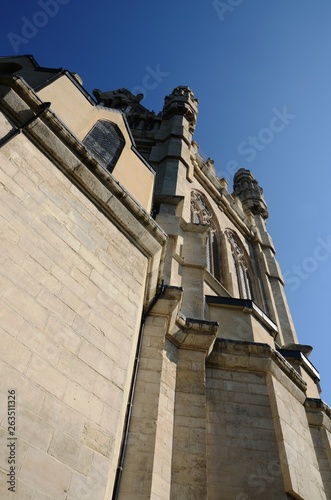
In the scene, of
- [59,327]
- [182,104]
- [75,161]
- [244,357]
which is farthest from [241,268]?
[59,327]

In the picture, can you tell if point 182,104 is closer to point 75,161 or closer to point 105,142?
point 105,142

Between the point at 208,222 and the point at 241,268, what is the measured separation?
6.74ft

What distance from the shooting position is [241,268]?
14.6m

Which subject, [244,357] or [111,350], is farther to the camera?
[244,357]

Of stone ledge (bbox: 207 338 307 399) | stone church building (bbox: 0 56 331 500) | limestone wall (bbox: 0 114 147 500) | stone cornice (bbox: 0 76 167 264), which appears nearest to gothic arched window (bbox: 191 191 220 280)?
stone church building (bbox: 0 56 331 500)

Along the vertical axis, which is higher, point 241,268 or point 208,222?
point 208,222

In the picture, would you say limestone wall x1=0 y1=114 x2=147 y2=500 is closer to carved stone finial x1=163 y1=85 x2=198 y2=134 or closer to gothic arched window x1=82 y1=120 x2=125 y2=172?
gothic arched window x1=82 y1=120 x2=125 y2=172

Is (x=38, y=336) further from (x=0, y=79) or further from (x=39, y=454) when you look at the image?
(x=0, y=79)

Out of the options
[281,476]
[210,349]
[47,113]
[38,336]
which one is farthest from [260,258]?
[38,336]

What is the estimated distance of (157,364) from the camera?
17.9 ft

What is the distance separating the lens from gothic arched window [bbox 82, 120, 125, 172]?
664 centimetres

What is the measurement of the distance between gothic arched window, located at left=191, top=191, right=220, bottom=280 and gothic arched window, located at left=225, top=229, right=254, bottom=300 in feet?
2.65

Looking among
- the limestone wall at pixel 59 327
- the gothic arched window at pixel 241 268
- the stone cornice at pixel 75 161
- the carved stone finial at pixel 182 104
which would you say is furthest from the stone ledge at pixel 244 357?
the carved stone finial at pixel 182 104

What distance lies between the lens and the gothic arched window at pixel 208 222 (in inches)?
501
